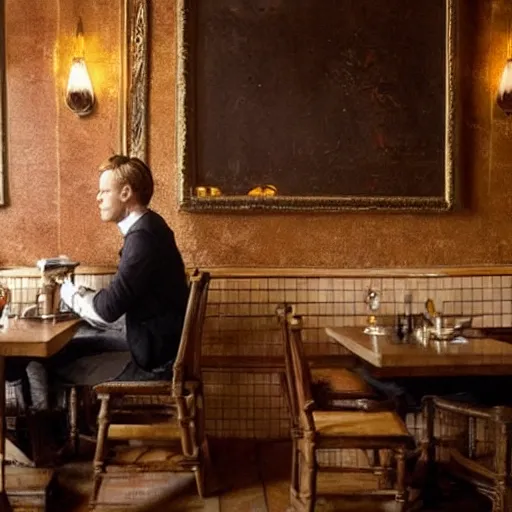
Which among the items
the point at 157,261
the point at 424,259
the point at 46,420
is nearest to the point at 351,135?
the point at 424,259

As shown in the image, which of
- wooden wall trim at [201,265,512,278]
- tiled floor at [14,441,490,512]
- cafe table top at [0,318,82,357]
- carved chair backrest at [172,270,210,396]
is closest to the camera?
cafe table top at [0,318,82,357]

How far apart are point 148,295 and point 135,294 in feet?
0.31

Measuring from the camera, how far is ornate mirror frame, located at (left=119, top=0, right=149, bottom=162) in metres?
4.11

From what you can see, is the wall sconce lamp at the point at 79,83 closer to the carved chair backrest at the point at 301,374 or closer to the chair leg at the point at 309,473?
the carved chair backrest at the point at 301,374

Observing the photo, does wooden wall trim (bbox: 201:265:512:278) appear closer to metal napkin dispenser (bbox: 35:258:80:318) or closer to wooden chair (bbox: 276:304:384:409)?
wooden chair (bbox: 276:304:384:409)

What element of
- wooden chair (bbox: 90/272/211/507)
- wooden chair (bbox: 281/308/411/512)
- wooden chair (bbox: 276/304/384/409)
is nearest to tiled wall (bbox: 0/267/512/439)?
wooden chair (bbox: 276/304/384/409)

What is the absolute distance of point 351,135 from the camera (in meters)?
4.15

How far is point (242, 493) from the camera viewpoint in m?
3.41

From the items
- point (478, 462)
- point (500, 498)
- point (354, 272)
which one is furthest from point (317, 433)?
point (354, 272)

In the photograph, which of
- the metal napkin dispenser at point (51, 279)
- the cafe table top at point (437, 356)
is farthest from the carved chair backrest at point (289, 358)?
the metal napkin dispenser at point (51, 279)

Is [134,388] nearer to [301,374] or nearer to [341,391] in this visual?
[301,374]

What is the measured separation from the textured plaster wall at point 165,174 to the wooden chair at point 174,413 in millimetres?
935

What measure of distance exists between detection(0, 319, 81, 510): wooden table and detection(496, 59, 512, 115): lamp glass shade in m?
2.62

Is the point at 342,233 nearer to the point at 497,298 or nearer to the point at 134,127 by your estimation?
the point at 497,298
